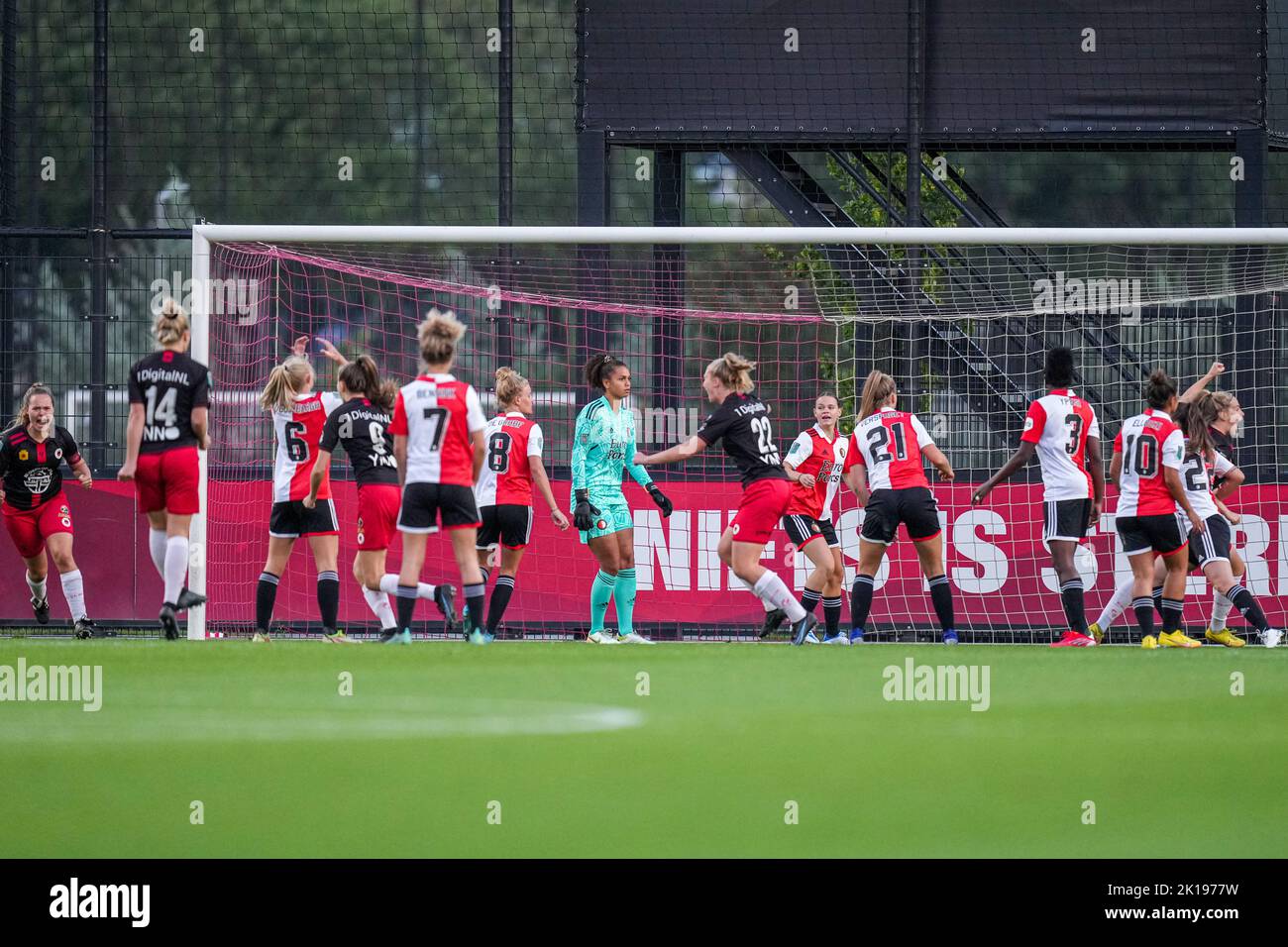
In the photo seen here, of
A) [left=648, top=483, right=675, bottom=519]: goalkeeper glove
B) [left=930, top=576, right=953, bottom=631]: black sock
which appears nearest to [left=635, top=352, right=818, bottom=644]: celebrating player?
[left=648, top=483, right=675, bottom=519]: goalkeeper glove

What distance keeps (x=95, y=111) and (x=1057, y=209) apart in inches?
481

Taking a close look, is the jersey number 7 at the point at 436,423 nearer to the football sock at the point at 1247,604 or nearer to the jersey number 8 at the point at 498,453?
the jersey number 8 at the point at 498,453

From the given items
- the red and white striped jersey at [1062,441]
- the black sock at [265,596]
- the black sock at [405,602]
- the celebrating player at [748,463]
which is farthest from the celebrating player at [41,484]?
the red and white striped jersey at [1062,441]

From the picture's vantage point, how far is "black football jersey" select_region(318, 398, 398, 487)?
947 centimetres

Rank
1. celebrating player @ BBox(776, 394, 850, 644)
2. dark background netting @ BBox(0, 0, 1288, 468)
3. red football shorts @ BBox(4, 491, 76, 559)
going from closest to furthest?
1. celebrating player @ BBox(776, 394, 850, 644)
2. red football shorts @ BBox(4, 491, 76, 559)
3. dark background netting @ BBox(0, 0, 1288, 468)

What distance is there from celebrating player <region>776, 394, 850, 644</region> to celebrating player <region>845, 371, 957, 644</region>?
26.8 inches

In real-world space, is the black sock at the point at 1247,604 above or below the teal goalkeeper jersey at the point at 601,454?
below

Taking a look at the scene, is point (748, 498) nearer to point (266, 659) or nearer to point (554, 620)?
point (266, 659)

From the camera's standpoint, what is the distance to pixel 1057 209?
19.5 m

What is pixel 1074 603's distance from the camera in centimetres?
1052

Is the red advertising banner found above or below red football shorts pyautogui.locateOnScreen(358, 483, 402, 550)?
below

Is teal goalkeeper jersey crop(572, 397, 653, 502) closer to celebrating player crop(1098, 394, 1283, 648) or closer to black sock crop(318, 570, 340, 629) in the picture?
black sock crop(318, 570, 340, 629)

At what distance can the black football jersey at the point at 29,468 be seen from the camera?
11.7 m

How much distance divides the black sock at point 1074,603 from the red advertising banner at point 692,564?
102 inches
